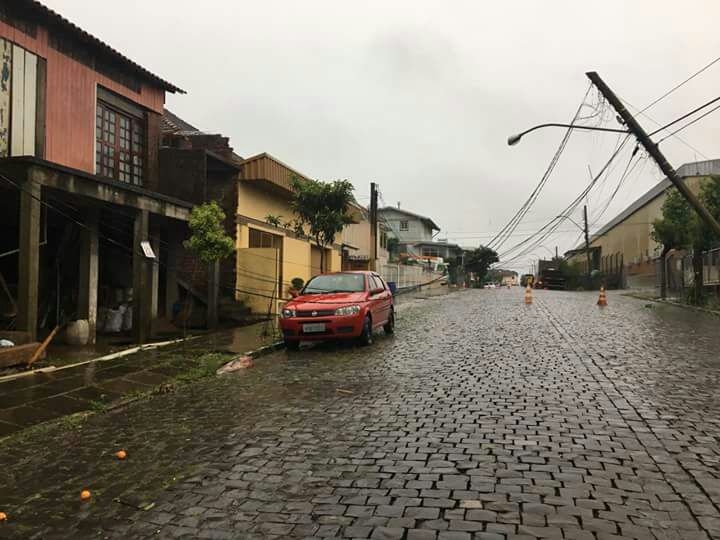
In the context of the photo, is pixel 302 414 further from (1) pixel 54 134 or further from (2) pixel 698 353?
(1) pixel 54 134

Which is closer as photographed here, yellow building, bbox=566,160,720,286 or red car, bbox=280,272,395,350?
red car, bbox=280,272,395,350

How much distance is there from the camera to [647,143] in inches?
698

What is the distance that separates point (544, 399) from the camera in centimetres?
711

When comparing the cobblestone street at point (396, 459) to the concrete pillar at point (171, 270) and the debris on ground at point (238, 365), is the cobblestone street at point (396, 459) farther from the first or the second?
the concrete pillar at point (171, 270)

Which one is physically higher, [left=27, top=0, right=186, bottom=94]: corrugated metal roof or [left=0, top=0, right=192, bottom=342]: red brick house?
[left=27, top=0, right=186, bottom=94]: corrugated metal roof

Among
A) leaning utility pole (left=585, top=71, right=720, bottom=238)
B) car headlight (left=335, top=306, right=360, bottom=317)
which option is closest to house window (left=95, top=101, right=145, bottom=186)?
car headlight (left=335, top=306, right=360, bottom=317)

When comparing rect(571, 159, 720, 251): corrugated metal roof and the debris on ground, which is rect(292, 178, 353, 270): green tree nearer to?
the debris on ground

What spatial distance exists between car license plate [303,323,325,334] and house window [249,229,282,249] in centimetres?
806

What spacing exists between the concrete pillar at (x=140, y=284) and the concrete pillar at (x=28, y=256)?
2.60 meters

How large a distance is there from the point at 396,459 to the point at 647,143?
16.1 meters

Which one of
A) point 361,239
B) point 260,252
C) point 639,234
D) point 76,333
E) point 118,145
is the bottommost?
point 76,333

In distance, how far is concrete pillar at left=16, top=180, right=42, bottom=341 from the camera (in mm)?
9695

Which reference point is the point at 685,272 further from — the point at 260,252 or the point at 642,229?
the point at 642,229

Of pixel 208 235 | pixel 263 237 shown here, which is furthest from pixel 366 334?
pixel 263 237
